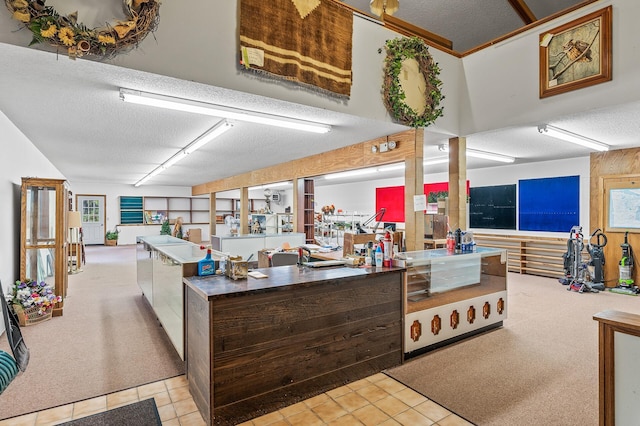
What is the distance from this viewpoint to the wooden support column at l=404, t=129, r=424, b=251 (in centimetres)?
423

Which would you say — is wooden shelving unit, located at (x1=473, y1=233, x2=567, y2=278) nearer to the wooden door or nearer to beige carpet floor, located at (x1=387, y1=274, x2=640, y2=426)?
beige carpet floor, located at (x1=387, y1=274, x2=640, y2=426)

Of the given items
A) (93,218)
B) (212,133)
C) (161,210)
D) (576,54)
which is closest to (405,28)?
(576,54)

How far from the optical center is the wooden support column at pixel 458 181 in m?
4.75

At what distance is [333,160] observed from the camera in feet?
19.2

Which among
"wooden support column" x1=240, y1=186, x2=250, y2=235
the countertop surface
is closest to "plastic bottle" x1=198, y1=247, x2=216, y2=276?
the countertop surface

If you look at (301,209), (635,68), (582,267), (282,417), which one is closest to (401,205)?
(301,209)

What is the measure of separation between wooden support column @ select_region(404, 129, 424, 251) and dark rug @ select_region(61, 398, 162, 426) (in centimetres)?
331

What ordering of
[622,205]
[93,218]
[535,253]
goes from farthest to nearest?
[93,218] < [535,253] < [622,205]

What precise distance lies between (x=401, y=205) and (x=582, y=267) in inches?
191

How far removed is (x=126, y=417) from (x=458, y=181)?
457 centimetres

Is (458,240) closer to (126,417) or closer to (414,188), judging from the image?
(414,188)

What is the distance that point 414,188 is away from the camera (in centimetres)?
430

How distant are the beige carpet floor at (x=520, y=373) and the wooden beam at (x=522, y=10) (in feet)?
15.7

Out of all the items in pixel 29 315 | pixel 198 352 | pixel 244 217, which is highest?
pixel 244 217
